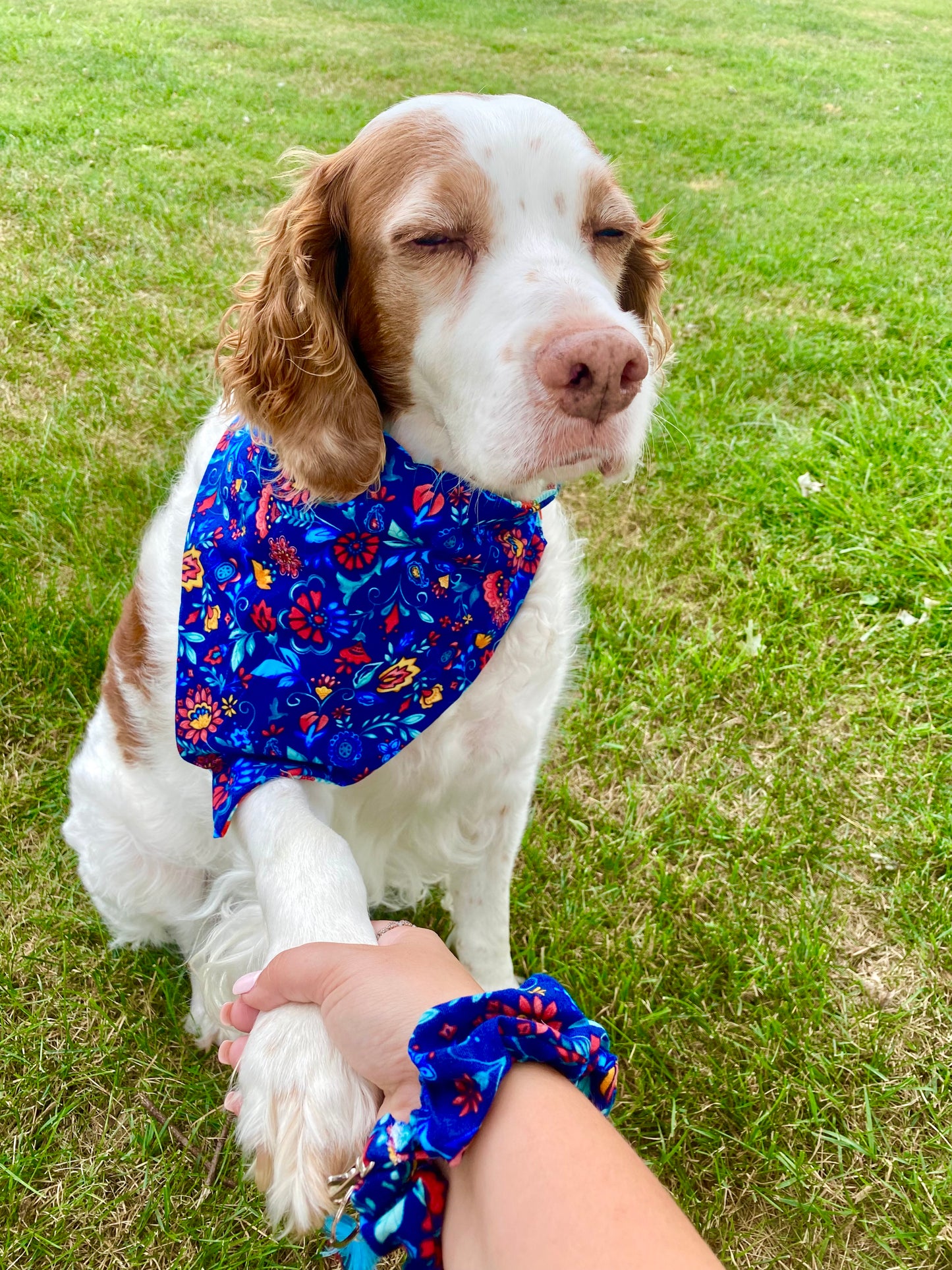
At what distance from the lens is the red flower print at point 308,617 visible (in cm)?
167

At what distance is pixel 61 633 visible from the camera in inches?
108

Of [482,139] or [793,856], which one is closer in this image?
[482,139]

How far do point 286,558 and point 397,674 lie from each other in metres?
0.31

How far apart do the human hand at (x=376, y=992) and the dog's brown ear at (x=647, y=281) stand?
146cm

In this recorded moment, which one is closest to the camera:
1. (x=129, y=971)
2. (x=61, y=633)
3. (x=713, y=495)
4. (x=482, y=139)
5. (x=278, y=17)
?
(x=482, y=139)

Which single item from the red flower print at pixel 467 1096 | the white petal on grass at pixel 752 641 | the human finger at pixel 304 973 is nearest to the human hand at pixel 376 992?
the human finger at pixel 304 973

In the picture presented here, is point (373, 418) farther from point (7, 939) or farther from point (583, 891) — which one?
point (7, 939)

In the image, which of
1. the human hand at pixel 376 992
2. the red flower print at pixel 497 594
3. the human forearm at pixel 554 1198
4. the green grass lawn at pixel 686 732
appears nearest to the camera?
the human forearm at pixel 554 1198

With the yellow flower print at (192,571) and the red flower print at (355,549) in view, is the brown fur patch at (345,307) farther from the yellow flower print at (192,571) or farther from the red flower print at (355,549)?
the yellow flower print at (192,571)

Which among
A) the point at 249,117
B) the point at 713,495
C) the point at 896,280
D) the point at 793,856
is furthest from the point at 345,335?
the point at 249,117

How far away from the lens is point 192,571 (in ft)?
5.74

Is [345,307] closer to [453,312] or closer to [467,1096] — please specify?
[453,312]

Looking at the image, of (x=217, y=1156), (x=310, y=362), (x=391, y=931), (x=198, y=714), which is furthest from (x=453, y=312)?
(x=217, y=1156)

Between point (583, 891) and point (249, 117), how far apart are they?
22.9 feet
